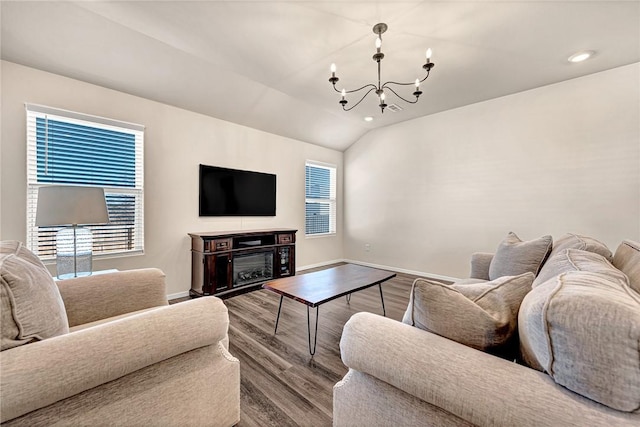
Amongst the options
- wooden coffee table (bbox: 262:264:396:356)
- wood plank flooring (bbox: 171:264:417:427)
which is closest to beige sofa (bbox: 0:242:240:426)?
wood plank flooring (bbox: 171:264:417:427)

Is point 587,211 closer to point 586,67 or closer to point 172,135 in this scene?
point 586,67

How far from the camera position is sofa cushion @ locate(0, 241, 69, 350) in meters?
0.81

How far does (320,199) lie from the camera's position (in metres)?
5.27

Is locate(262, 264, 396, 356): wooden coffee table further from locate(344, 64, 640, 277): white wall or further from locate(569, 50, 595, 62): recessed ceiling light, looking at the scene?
locate(569, 50, 595, 62): recessed ceiling light

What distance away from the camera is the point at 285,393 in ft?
5.24

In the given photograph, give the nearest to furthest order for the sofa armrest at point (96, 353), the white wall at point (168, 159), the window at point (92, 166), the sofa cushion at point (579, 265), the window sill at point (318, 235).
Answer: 1. the sofa armrest at point (96, 353)
2. the sofa cushion at point (579, 265)
3. the white wall at point (168, 159)
4. the window at point (92, 166)
5. the window sill at point (318, 235)

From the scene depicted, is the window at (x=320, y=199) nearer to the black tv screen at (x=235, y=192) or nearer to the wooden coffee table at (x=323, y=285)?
the black tv screen at (x=235, y=192)

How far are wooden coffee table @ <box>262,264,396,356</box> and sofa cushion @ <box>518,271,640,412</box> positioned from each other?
1.41 metres

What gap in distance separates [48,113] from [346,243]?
4.78m

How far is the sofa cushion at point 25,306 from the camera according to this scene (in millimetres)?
806

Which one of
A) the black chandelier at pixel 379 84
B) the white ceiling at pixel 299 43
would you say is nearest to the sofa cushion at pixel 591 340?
the black chandelier at pixel 379 84

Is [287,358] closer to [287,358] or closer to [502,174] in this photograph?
[287,358]

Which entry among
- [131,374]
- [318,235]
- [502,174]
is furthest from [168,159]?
[502,174]

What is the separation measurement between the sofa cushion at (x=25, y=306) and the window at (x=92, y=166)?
6.23 feet
